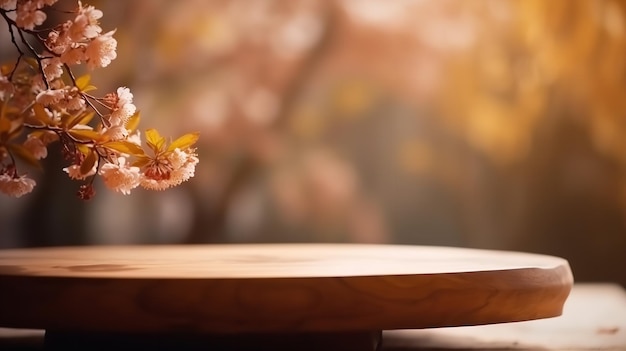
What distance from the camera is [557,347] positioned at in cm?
102

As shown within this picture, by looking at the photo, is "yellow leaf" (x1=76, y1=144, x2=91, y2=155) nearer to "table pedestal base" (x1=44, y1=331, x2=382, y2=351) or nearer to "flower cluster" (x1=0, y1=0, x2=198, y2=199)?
"flower cluster" (x1=0, y1=0, x2=198, y2=199)

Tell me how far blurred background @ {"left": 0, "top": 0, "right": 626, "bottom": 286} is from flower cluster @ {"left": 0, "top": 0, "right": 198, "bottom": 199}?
3.48ft

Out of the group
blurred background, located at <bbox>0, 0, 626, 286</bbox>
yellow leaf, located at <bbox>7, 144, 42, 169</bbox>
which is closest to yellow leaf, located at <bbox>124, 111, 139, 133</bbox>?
yellow leaf, located at <bbox>7, 144, 42, 169</bbox>

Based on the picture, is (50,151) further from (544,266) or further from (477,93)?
(544,266)

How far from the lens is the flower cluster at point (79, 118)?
823 millimetres

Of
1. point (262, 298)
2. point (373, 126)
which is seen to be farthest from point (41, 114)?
point (373, 126)

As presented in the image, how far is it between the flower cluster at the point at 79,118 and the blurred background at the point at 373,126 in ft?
3.48

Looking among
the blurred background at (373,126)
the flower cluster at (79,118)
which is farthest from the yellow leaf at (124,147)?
the blurred background at (373,126)

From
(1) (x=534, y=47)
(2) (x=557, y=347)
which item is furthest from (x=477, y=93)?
(2) (x=557, y=347)

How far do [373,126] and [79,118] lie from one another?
47.7 inches

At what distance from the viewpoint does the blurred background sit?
1.92 metres

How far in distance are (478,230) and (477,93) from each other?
12.3 inches

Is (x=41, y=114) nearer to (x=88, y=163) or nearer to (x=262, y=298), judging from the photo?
(x=88, y=163)

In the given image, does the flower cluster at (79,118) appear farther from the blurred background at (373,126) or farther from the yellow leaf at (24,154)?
the blurred background at (373,126)
